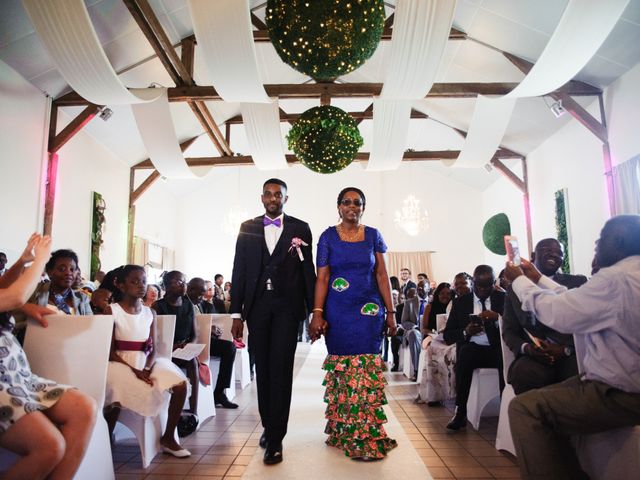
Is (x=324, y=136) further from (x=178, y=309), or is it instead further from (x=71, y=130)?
(x=71, y=130)

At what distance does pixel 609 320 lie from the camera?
158 cm

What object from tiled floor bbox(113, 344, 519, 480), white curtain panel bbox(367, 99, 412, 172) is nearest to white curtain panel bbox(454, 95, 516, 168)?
white curtain panel bbox(367, 99, 412, 172)

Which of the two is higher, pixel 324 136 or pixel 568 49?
pixel 568 49

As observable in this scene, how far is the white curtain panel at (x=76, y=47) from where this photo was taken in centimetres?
457

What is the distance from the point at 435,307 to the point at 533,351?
2.53 m

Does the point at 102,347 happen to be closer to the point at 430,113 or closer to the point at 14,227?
the point at 14,227

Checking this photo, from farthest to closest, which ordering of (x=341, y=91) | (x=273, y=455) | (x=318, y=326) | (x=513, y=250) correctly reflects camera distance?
(x=341, y=91), (x=318, y=326), (x=273, y=455), (x=513, y=250)

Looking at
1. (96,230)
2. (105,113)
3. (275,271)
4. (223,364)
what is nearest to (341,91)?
(105,113)

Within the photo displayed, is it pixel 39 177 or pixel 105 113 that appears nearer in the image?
pixel 39 177

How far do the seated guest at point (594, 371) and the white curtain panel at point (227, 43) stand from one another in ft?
13.9

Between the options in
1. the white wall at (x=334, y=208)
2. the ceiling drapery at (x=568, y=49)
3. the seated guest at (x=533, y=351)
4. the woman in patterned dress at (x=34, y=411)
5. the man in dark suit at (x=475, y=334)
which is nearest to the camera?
the woman in patterned dress at (x=34, y=411)

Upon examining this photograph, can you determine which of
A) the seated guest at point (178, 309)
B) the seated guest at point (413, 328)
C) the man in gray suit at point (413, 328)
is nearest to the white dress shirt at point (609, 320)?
the seated guest at point (178, 309)

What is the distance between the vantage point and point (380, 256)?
9.36 feet

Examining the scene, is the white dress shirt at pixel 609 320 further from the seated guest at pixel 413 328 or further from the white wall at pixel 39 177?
the white wall at pixel 39 177
